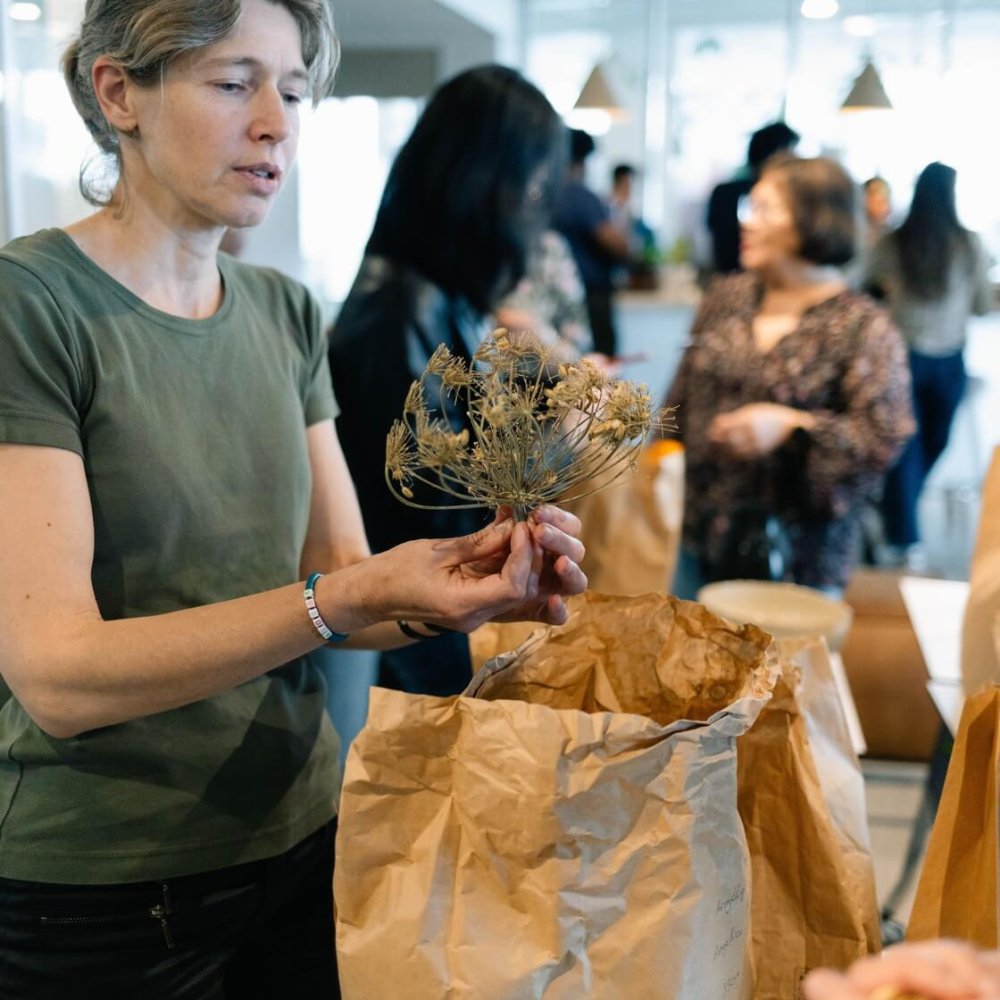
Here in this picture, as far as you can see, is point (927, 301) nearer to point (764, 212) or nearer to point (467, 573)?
point (764, 212)

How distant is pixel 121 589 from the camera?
39.3 inches

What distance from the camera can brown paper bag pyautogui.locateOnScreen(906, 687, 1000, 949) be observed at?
82 centimetres

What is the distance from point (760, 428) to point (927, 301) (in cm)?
270

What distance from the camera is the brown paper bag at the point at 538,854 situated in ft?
2.63

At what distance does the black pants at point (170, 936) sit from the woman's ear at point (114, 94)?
70 cm

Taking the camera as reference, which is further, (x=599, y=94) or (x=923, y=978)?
(x=599, y=94)

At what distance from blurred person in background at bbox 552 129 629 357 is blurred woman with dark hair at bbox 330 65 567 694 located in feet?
13.2

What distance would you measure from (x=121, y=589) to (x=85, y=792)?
7.3 inches

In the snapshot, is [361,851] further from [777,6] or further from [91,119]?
[777,6]

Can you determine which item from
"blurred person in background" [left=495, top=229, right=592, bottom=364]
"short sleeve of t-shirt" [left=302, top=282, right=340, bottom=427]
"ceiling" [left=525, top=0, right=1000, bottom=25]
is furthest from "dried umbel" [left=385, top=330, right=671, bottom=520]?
"ceiling" [left=525, top=0, right=1000, bottom=25]

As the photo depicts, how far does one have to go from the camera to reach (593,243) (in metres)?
5.93

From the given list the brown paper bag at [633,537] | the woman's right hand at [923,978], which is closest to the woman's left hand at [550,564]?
the woman's right hand at [923,978]

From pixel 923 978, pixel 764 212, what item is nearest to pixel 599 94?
pixel 764 212

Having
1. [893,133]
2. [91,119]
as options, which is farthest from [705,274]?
[91,119]
